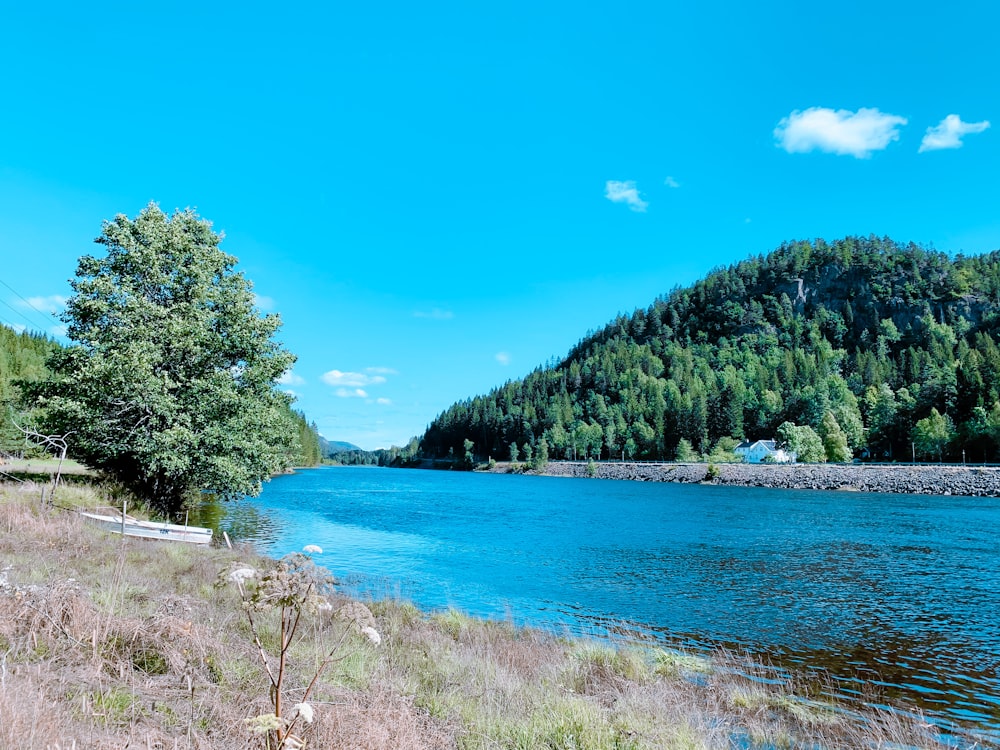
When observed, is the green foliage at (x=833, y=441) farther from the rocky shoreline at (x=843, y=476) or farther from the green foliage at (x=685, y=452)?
the green foliage at (x=685, y=452)

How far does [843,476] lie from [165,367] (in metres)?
95.9

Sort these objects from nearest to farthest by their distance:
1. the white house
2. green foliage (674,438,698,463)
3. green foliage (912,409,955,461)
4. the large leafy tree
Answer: the large leafy tree → green foliage (912,409,955,461) → the white house → green foliage (674,438,698,463)

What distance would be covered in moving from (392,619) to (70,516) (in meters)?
11.7

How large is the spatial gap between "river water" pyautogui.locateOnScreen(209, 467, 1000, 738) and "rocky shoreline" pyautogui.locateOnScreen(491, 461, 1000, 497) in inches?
983

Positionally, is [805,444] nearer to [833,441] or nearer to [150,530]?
[833,441]

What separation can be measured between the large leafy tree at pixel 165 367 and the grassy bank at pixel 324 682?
35.5ft

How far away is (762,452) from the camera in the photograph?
14388 centimetres

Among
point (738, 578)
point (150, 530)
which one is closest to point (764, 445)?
point (738, 578)

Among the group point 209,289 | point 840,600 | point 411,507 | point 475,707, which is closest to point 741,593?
point 840,600

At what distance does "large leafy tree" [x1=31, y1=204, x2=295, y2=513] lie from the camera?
23438 millimetres

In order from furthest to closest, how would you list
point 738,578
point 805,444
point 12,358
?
1. point 805,444
2. point 12,358
3. point 738,578

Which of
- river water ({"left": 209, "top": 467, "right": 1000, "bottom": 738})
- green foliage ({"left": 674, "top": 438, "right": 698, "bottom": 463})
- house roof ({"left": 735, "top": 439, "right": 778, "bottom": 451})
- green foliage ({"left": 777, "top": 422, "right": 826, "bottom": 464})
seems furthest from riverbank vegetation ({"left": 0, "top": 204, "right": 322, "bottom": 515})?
house roof ({"left": 735, "top": 439, "right": 778, "bottom": 451})

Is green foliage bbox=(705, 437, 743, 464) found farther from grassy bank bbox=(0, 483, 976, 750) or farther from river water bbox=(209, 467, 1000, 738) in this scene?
grassy bank bbox=(0, 483, 976, 750)

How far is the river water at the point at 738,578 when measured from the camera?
1452cm
